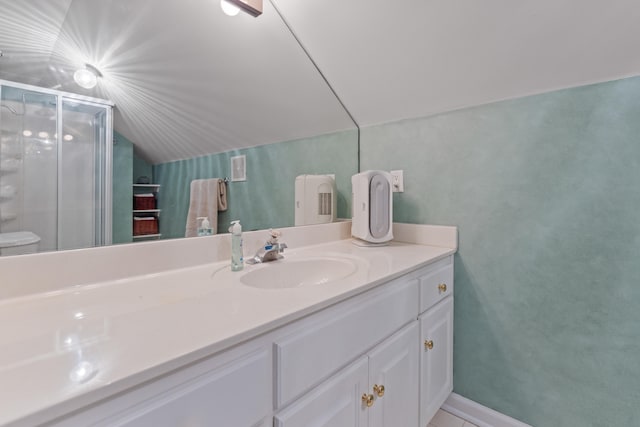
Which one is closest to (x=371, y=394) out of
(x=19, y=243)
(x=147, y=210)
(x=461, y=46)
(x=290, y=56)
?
(x=147, y=210)

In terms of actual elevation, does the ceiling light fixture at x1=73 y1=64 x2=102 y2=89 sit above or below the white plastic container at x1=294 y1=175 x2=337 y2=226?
above

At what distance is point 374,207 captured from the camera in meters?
1.46

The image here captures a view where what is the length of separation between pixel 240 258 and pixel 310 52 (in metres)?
1.09

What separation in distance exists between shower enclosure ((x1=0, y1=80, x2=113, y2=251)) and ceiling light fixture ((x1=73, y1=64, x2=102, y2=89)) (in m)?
0.04

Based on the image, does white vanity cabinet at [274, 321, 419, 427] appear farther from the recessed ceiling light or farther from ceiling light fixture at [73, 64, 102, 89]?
the recessed ceiling light

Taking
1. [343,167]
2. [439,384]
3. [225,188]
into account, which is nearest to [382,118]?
[343,167]

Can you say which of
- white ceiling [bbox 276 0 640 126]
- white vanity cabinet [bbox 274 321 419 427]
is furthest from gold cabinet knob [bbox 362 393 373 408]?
white ceiling [bbox 276 0 640 126]

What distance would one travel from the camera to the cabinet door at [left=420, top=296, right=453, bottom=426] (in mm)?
1153

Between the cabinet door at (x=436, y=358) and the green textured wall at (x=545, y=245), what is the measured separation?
109 mm

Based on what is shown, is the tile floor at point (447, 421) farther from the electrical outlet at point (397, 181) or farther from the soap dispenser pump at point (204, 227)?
the soap dispenser pump at point (204, 227)

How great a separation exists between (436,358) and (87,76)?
162 centimetres

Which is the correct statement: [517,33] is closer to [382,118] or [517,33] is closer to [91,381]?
[382,118]

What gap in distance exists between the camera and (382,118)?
5.37 feet

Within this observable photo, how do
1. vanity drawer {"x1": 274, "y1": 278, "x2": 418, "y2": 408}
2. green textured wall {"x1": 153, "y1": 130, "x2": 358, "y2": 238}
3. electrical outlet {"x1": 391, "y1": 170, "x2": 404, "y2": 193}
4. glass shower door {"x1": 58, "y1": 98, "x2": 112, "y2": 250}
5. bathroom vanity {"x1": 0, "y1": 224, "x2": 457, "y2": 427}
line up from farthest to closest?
electrical outlet {"x1": 391, "y1": 170, "x2": 404, "y2": 193}
green textured wall {"x1": 153, "y1": 130, "x2": 358, "y2": 238}
glass shower door {"x1": 58, "y1": 98, "x2": 112, "y2": 250}
vanity drawer {"x1": 274, "y1": 278, "x2": 418, "y2": 408}
bathroom vanity {"x1": 0, "y1": 224, "x2": 457, "y2": 427}
